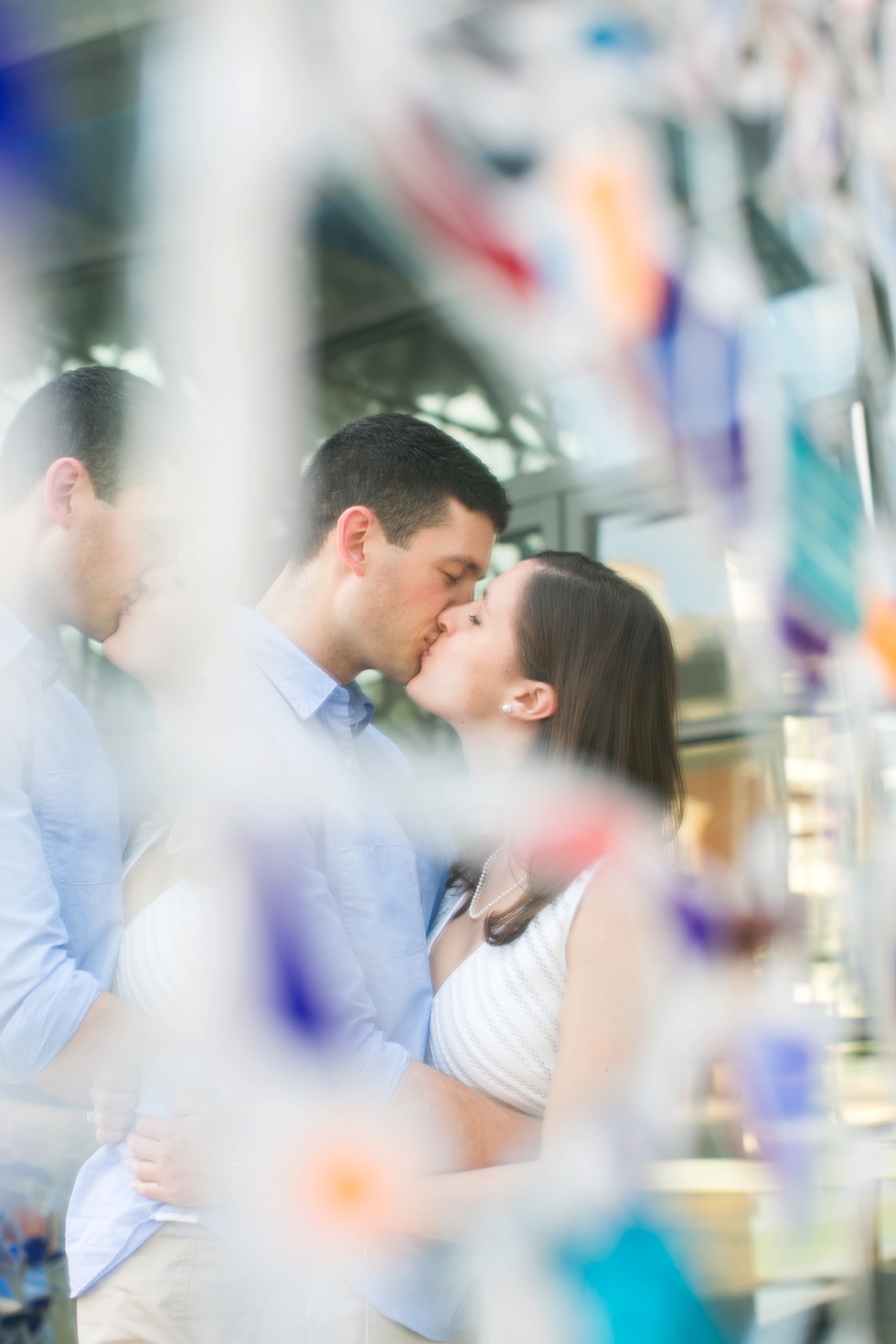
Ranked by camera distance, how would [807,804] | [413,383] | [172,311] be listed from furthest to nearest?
[413,383], [807,804], [172,311]

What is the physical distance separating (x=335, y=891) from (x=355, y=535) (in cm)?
31

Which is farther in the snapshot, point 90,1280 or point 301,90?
point 301,90

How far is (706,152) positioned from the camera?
999 millimetres

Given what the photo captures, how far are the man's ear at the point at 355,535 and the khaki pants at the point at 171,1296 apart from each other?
1.71 ft

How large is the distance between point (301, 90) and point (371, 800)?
2.08 feet

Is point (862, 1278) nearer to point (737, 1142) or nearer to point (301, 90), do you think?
point (737, 1142)

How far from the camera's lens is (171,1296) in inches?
26.5

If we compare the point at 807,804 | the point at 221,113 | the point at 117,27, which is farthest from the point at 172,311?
the point at 807,804

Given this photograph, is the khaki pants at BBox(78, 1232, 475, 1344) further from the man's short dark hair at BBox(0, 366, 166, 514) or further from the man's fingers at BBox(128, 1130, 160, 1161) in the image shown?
the man's short dark hair at BBox(0, 366, 166, 514)

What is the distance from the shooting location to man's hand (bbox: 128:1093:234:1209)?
26.0 inches

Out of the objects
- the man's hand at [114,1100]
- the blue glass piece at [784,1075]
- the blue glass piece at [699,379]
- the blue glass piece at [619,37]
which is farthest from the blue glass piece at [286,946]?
the blue glass piece at [619,37]

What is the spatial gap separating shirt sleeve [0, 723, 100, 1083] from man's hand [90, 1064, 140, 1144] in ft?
0.15

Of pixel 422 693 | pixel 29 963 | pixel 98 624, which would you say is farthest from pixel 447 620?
pixel 29 963

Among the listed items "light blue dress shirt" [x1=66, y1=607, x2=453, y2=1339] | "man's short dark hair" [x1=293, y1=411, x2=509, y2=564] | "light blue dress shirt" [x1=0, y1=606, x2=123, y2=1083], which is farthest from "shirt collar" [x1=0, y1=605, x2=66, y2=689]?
"man's short dark hair" [x1=293, y1=411, x2=509, y2=564]
